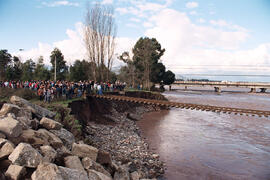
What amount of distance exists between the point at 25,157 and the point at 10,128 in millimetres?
1410

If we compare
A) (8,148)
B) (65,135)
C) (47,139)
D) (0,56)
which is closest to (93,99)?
(65,135)

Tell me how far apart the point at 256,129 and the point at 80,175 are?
63.3 feet

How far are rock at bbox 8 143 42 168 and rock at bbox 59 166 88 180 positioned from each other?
2.29 ft

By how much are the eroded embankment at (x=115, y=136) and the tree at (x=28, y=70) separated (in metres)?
26.1

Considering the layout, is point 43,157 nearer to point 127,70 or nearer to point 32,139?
point 32,139

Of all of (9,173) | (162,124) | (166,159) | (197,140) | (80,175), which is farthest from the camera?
(162,124)

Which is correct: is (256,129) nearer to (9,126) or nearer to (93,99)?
(93,99)

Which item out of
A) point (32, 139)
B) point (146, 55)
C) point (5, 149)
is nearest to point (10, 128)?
point (32, 139)

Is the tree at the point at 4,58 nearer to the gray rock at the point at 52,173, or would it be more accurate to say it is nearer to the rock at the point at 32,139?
the rock at the point at 32,139

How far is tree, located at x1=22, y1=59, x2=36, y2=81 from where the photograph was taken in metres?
42.2

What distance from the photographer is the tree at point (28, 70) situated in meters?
42.2

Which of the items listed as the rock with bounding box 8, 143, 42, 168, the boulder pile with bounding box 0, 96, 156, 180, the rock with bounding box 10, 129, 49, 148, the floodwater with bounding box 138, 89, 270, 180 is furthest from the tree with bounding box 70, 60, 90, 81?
the rock with bounding box 8, 143, 42, 168

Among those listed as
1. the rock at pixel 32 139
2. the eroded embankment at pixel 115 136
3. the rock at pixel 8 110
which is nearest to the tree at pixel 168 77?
the eroded embankment at pixel 115 136

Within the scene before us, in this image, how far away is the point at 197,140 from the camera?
15406mm
